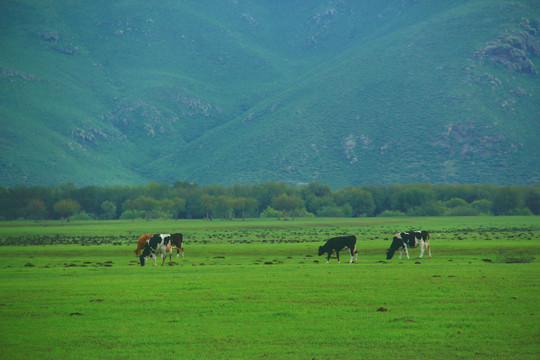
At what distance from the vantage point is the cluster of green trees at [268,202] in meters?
133

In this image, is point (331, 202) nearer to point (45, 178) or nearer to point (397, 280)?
point (45, 178)

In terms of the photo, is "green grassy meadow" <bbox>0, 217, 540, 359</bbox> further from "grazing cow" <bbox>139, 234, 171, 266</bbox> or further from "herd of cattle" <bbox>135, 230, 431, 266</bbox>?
"herd of cattle" <bbox>135, 230, 431, 266</bbox>

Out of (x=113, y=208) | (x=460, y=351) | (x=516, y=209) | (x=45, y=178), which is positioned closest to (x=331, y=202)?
(x=516, y=209)

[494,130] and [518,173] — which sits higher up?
[494,130]

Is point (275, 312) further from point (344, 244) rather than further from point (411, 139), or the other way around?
point (411, 139)

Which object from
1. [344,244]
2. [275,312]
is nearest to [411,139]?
[344,244]

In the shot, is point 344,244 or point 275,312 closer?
point 275,312

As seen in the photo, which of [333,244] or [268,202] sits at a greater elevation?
[268,202]

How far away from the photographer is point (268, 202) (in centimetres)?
14888

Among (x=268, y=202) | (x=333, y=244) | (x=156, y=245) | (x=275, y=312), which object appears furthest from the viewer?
(x=268, y=202)

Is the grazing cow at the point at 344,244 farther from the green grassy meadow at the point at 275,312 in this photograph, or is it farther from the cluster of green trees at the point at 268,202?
the cluster of green trees at the point at 268,202

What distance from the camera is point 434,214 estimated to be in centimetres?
13450

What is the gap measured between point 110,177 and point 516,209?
404 ft

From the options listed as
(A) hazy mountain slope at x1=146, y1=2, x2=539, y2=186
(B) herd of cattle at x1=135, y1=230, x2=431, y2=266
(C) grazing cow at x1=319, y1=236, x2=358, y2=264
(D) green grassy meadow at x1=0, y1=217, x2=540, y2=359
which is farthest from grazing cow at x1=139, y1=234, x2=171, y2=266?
(A) hazy mountain slope at x1=146, y1=2, x2=539, y2=186
